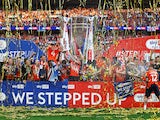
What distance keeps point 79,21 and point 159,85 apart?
3064mm

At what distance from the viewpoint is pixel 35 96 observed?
14070 millimetres

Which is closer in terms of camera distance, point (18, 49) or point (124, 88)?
point (124, 88)

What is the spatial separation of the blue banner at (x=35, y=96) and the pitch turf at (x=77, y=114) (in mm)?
188

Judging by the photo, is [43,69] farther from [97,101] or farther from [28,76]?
[97,101]

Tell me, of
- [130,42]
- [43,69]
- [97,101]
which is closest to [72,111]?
[97,101]

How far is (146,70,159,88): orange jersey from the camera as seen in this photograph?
13961mm

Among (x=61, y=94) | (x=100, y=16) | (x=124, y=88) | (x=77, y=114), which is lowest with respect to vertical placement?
(x=77, y=114)

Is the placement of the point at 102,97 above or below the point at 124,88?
below

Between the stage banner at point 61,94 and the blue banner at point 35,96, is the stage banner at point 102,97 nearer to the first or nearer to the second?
the stage banner at point 61,94

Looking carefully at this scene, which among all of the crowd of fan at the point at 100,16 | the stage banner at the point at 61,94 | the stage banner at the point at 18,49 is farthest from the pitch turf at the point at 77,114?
the crowd of fan at the point at 100,16

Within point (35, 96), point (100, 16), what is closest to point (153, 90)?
point (100, 16)

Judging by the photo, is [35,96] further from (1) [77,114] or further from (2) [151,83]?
(2) [151,83]

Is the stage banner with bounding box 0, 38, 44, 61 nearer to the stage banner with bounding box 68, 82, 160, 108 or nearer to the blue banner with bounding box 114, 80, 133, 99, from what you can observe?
the stage banner with bounding box 68, 82, 160, 108

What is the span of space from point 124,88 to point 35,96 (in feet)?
8.43
